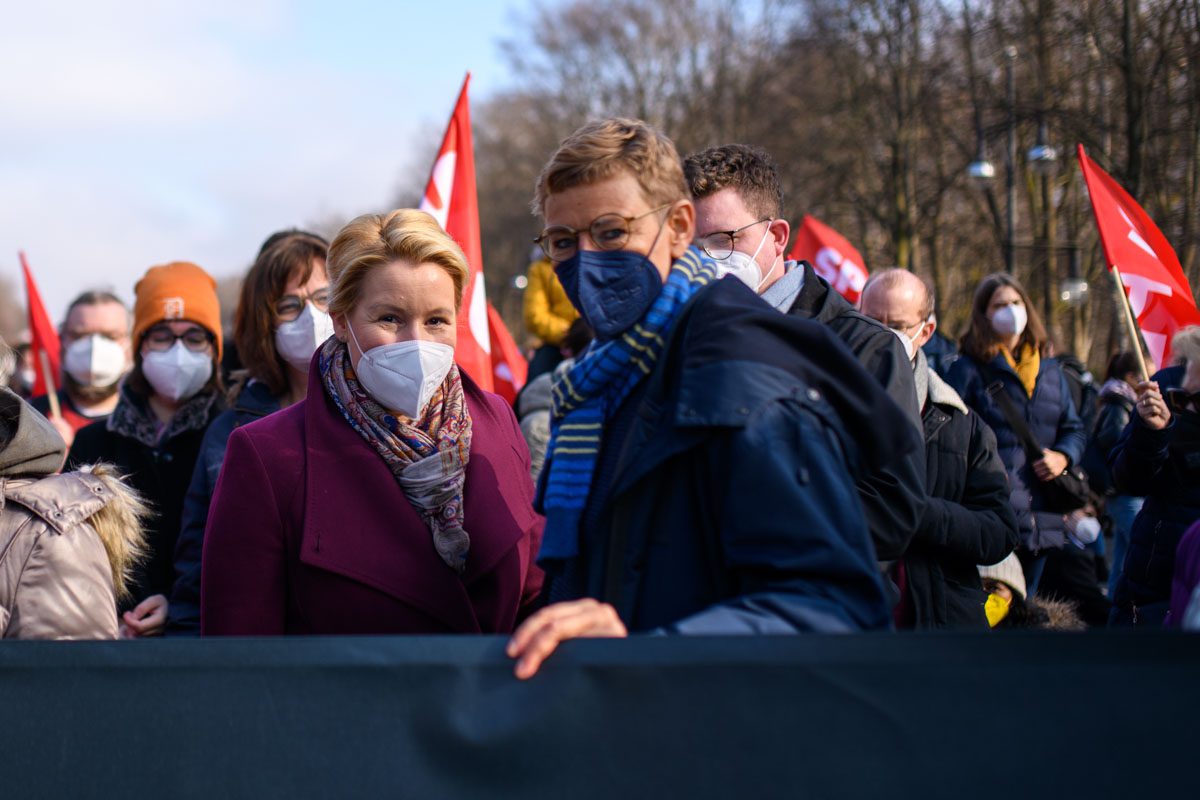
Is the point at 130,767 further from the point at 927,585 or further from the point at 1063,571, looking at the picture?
the point at 1063,571

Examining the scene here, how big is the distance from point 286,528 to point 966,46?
23532mm

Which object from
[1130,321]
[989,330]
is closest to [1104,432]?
[989,330]

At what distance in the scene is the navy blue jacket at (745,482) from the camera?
182 centimetres

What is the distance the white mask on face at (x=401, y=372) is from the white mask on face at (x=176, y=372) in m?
2.15

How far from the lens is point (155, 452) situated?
472 centimetres

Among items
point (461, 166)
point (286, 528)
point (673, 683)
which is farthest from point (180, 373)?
point (673, 683)

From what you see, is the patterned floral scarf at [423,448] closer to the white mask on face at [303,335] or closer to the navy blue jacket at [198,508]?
the navy blue jacket at [198,508]

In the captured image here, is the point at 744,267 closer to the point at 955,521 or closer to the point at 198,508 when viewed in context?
the point at 955,521

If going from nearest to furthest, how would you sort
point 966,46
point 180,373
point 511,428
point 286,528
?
1. point 286,528
2. point 511,428
3. point 180,373
4. point 966,46

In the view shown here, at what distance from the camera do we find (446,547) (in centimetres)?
290

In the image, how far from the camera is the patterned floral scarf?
2.92m

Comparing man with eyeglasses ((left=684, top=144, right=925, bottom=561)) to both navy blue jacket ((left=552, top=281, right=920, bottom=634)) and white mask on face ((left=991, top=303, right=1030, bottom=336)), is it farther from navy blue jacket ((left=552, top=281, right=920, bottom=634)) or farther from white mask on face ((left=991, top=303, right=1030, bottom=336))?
white mask on face ((left=991, top=303, right=1030, bottom=336))

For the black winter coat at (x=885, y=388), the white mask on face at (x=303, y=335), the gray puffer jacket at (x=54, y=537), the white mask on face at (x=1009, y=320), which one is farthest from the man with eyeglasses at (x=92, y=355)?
the white mask on face at (x=1009, y=320)

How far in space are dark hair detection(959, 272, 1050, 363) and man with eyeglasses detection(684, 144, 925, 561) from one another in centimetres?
331
